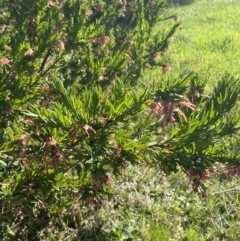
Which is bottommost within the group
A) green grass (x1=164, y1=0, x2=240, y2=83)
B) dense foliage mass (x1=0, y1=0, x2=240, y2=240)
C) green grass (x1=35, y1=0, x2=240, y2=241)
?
green grass (x1=164, y1=0, x2=240, y2=83)

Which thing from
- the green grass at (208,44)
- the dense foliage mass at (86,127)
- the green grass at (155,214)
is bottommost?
the green grass at (208,44)

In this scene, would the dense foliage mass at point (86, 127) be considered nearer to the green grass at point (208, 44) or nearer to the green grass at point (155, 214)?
the green grass at point (155, 214)

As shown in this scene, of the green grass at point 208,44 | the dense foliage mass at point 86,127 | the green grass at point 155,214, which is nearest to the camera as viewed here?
the dense foliage mass at point 86,127

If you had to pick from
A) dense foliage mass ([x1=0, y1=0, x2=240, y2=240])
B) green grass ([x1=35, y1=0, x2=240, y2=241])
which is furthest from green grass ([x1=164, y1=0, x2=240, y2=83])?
dense foliage mass ([x1=0, y1=0, x2=240, y2=240])

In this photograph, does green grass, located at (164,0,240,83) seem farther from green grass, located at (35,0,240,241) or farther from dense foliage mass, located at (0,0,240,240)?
dense foliage mass, located at (0,0,240,240)

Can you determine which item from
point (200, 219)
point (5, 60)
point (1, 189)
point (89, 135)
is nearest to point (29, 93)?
point (5, 60)

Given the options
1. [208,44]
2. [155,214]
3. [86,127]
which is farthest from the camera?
[208,44]

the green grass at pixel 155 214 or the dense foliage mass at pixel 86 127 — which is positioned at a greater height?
the dense foliage mass at pixel 86 127

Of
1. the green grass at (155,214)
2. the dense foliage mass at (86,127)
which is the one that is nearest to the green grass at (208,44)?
the green grass at (155,214)

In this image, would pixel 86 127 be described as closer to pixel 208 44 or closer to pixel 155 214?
pixel 155 214

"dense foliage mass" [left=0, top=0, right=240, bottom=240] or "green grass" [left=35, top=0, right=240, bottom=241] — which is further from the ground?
"dense foliage mass" [left=0, top=0, right=240, bottom=240]

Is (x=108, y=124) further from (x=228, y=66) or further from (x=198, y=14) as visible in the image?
(x=198, y=14)

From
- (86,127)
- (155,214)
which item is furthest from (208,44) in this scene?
(86,127)

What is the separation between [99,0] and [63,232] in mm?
2573
